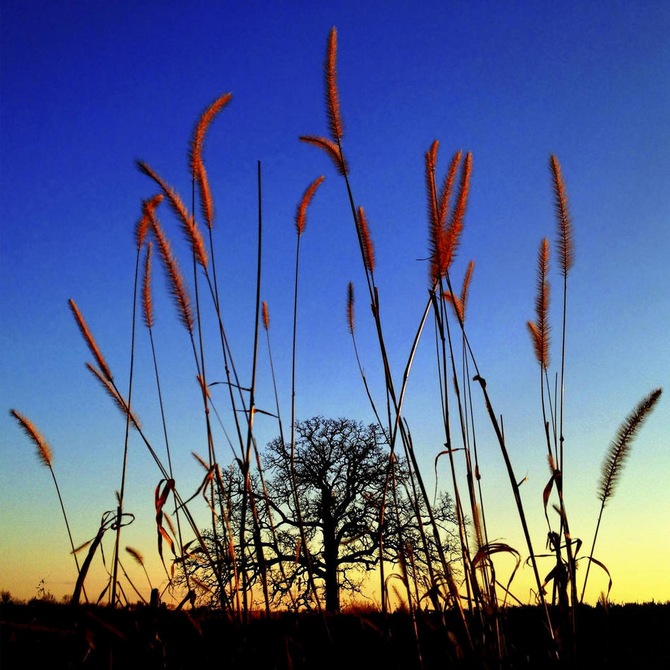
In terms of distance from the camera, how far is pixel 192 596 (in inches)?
92.6

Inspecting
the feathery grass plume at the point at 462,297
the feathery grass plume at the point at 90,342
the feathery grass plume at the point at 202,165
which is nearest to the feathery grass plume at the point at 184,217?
the feathery grass plume at the point at 202,165

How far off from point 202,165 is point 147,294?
0.63 metres

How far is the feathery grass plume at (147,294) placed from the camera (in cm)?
273

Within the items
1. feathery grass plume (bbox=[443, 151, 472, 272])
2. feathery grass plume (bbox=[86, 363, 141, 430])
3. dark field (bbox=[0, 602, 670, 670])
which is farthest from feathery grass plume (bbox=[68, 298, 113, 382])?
feathery grass plume (bbox=[443, 151, 472, 272])

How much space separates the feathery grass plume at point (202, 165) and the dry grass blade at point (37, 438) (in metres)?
1.12

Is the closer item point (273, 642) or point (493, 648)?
point (493, 648)

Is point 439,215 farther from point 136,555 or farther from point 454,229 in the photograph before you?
point 136,555

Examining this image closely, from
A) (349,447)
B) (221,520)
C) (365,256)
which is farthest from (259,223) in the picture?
(349,447)

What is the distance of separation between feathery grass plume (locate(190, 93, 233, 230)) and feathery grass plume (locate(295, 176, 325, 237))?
410 mm

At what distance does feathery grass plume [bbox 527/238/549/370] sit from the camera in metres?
2.40

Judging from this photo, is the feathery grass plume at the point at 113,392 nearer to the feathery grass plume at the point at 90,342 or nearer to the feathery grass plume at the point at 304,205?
the feathery grass plume at the point at 90,342

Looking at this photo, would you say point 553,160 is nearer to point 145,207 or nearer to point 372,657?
point 145,207

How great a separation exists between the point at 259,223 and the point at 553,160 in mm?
1133

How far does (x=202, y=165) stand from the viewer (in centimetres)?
243
